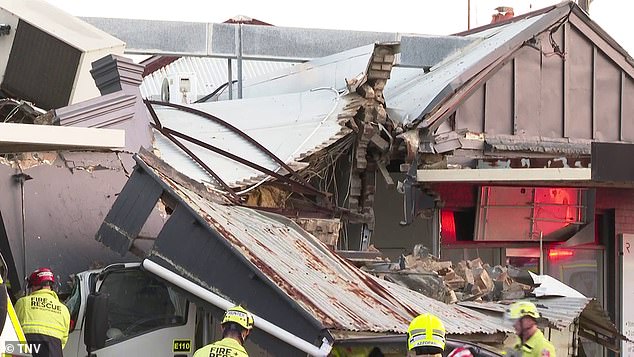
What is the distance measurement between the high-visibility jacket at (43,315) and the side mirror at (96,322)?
Answer: 10.7 inches

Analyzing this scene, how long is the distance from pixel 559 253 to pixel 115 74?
8.50m

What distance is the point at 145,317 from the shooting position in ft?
37.5

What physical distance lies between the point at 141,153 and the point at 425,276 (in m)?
3.39

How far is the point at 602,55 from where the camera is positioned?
2031 centimetres

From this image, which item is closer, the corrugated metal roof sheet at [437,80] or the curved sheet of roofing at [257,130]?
the curved sheet of roofing at [257,130]

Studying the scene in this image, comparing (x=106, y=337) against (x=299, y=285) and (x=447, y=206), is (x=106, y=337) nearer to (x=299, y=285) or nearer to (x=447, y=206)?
(x=299, y=285)

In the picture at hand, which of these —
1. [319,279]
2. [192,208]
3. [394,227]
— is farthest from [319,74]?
[192,208]

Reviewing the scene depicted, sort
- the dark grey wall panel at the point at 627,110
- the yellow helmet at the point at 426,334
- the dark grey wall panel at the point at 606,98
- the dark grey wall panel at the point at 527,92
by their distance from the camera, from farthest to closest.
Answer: the dark grey wall panel at the point at 627,110
the dark grey wall panel at the point at 606,98
the dark grey wall panel at the point at 527,92
the yellow helmet at the point at 426,334

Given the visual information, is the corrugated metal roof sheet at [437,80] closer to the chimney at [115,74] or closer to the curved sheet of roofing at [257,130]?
the curved sheet of roofing at [257,130]

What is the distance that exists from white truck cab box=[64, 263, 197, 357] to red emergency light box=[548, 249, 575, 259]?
9949 mm

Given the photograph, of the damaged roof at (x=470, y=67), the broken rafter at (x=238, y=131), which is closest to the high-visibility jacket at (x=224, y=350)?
the broken rafter at (x=238, y=131)

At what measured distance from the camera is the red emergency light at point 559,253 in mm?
20156

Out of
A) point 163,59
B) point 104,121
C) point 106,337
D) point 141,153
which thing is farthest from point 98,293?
point 163,59

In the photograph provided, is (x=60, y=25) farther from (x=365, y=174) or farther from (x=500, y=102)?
(x=500, y=102)
